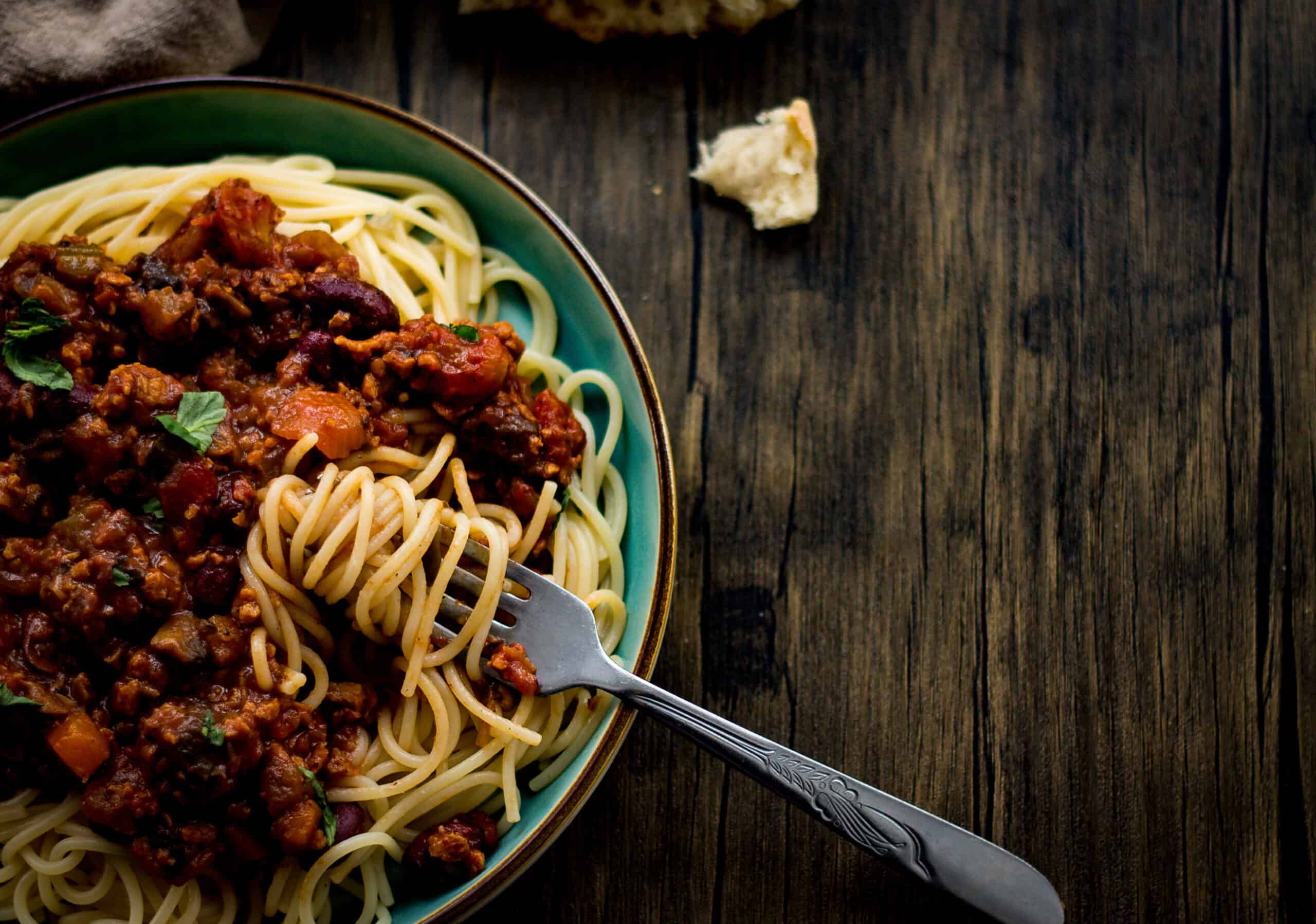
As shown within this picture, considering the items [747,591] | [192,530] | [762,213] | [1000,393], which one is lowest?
[747,591]

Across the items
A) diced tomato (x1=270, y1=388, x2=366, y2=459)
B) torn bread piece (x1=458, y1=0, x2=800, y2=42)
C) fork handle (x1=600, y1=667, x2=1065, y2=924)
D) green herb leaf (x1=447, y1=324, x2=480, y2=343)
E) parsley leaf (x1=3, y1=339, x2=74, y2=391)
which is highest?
torn bread piece (x1=458, y1=0, x2=800, y2=42)

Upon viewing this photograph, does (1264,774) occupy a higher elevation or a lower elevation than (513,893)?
higher

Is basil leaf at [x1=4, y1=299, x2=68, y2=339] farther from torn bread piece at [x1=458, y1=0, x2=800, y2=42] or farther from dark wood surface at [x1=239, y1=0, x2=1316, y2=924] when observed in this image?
torn bread piece at [x1=458, y1=0, x2=800, y2=42]

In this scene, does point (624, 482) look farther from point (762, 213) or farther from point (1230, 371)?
point (1230, 371)

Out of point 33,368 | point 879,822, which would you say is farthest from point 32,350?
point 879,822

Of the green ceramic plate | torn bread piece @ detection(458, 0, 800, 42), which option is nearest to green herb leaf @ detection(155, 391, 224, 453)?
the green ceramic plate

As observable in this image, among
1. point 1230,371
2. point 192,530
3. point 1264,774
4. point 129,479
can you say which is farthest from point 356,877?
Answer: point 1230,371
